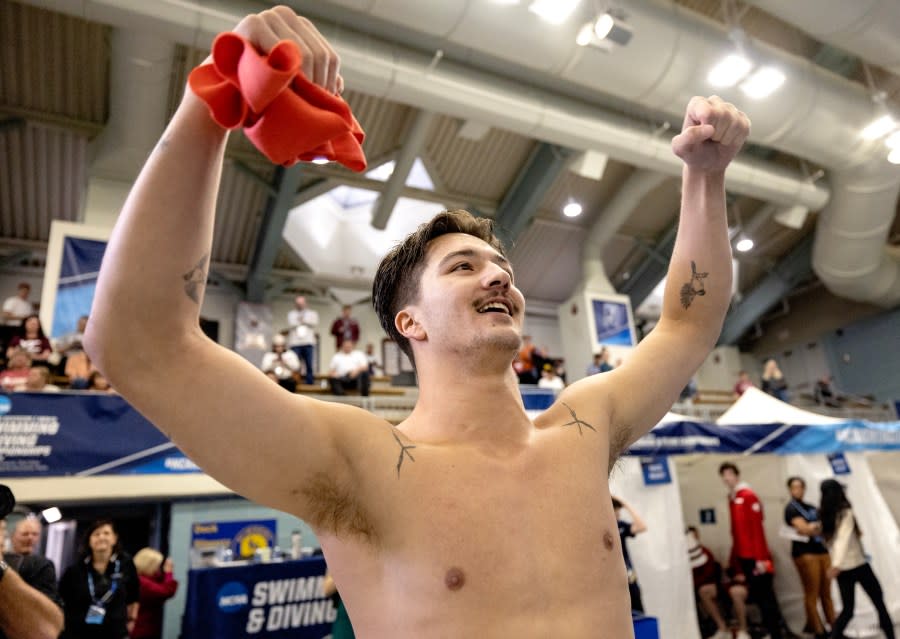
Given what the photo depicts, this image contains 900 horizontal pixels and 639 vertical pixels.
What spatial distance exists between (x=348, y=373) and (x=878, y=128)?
28.0 feet

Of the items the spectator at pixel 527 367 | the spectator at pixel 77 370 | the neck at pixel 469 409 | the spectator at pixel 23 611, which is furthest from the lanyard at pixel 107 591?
the spectator at pixel 527 367

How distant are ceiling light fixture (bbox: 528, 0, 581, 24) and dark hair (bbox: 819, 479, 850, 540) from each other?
17.3ft

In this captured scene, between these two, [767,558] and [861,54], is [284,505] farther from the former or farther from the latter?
[861,54]

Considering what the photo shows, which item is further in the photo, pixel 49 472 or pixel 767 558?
pixel 767 558

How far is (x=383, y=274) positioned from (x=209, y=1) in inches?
245

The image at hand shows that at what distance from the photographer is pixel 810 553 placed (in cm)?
677

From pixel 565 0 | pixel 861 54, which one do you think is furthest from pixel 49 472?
pixel 861 54

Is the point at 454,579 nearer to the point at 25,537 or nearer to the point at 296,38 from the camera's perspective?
the point at 296,38

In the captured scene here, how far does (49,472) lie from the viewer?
4949mm

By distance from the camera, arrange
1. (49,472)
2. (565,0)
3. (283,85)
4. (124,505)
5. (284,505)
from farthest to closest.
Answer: (124,505) → (565,0) → (49,472) → (284,505) → (283,85)

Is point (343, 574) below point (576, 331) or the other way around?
below

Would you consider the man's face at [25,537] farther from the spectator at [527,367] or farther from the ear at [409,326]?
the spectator at [527,367]

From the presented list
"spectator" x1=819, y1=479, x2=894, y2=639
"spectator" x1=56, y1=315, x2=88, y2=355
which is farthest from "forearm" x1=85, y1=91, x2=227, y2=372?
"spectator" x1=56, y1=315, x2=88, y2=355

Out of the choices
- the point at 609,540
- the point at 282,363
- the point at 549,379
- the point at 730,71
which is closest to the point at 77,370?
the point at 282,363
